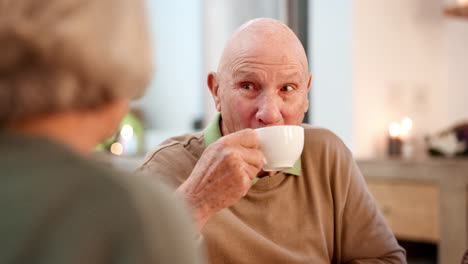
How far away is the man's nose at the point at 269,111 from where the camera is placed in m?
1.18

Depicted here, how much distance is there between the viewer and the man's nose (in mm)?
1181

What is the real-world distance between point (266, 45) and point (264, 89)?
3.5 inches

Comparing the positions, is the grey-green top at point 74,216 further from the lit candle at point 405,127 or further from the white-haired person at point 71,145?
the lit candle at point 405,127

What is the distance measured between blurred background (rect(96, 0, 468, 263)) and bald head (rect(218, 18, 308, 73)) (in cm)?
182

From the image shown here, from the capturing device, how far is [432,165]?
2.98m

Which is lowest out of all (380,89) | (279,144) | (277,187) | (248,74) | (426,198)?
(426,198)

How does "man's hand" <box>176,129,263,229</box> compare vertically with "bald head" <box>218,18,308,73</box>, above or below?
below

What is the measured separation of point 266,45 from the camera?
3.97 feet

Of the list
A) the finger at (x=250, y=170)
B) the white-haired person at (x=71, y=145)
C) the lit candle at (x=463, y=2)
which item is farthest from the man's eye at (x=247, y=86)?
the lit candle at (x=463, y=2)

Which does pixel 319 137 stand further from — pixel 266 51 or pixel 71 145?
pixel 71 145

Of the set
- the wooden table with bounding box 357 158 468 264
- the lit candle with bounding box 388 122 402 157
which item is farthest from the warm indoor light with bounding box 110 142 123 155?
the lit candle with bounding box 388 122 402 157

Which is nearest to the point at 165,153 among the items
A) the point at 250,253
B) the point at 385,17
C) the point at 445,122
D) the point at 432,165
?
the point at 250,253

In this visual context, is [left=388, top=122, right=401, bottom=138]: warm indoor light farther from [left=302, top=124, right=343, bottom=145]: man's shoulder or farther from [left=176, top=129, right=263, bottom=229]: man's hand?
[left=176, top=129, right=263, bottom=229]: man's hand

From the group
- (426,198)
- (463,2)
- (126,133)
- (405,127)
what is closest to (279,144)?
(426,198)
